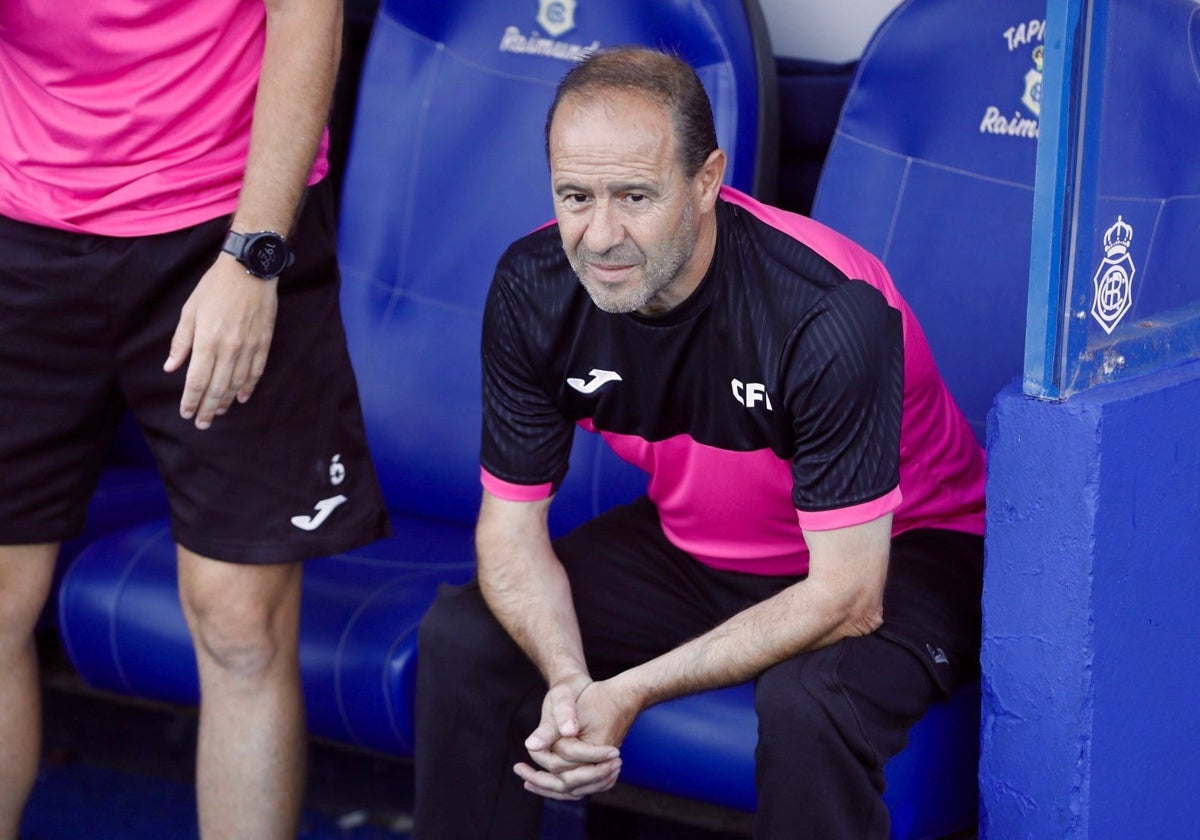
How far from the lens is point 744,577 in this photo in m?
2.01

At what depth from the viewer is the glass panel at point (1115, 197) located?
1.60 meters

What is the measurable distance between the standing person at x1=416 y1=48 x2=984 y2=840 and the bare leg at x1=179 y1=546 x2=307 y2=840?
16 cm

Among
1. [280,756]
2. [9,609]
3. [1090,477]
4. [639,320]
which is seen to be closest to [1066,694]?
[1090,477]

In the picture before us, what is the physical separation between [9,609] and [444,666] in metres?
0.54

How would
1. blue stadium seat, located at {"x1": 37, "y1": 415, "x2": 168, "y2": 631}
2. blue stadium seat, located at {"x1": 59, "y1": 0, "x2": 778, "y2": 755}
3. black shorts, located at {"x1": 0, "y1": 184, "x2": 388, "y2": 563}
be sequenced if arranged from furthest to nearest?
blue stadium seat, located at {"x1": 37, "y1": 415, "x2": 168, "y2": 631}
blue stadium seat, located at {"x1": 59, "y1": 0, "x2": 778, "y2": 755}
black shorts, located at {"x1": 0, "y1": 184, "x2": 388, "y2": 563}

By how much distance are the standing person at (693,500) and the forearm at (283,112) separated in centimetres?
26

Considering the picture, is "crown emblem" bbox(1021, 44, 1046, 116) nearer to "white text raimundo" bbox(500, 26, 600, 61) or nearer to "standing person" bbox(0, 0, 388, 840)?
"white text raimundo" bbox(500, 26, 600, 61)

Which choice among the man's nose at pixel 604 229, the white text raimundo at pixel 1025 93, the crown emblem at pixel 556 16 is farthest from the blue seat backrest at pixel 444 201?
the man's nose at pixel 604 229

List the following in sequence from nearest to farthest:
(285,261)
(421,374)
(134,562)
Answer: (285,261), (134,562), (421,374)

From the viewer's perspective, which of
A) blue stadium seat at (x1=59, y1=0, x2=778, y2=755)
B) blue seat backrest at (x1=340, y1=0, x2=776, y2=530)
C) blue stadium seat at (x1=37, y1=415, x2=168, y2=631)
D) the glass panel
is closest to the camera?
the glass panel

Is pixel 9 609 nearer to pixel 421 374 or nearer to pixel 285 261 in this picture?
pixel 285 261

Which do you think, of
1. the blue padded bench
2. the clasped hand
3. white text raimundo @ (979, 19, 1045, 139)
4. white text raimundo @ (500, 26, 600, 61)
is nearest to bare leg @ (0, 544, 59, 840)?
the blue padded bench

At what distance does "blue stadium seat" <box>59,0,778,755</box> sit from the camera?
229 cm

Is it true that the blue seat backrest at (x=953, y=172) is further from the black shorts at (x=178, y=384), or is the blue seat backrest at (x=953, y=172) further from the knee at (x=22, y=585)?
the knee at (x=22, y=585)
